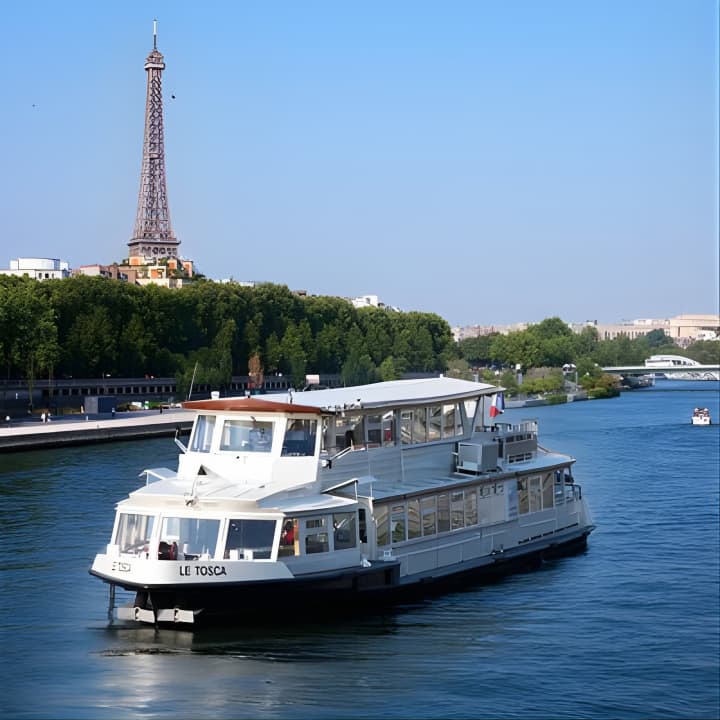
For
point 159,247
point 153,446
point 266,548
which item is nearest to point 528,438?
point 266,548

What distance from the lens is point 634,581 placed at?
21719mm

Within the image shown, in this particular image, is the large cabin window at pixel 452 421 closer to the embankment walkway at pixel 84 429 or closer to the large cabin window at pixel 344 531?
the large cabin window at pixel 344 531

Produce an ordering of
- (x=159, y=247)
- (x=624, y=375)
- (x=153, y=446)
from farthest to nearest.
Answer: (x=159, y=247), (x=624, y=375), (x=153, y=446)

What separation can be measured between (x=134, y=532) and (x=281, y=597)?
2.65 m

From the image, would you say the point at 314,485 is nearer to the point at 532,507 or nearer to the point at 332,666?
the point at 332,666

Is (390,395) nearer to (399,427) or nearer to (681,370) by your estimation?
(399,427)

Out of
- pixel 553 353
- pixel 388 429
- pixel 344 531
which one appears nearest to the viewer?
pixel 344 531

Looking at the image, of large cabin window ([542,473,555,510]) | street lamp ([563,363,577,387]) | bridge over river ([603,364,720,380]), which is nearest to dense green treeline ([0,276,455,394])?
street lamp ([563,363,577,387])

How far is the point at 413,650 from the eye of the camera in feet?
57.1

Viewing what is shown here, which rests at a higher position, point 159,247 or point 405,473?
point 159,247

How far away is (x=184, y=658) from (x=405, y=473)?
6226mm

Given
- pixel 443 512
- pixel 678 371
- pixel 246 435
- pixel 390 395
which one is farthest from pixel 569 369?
pixel 246 435

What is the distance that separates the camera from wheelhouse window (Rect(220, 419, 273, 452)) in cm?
1989

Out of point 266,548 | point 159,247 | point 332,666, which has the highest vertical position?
point 159,247
